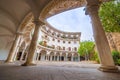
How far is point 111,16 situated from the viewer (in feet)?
24.9

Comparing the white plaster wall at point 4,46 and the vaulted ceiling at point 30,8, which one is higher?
the vaulted ceiling at point 30,8

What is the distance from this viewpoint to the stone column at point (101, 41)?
323 cm

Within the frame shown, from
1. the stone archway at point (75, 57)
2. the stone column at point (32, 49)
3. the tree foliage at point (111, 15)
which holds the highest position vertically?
the tree foliage at point (111, 15)

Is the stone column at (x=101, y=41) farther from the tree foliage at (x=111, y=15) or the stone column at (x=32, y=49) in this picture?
the tree foliage at (x=111, y=15)

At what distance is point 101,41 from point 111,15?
5.28m

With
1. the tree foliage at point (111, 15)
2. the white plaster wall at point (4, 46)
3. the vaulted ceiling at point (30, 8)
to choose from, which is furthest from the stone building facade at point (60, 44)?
the tree foliage at point (111, 15)

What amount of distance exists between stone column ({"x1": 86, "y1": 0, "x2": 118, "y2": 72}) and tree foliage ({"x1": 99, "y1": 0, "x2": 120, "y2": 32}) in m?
4.30

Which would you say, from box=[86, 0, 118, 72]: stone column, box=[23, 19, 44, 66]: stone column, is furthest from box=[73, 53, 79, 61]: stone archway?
box=[86, 0, 118, 72]: stone column

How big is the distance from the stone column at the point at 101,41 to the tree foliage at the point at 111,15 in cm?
430

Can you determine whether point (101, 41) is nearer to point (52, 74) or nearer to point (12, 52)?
point (52, 74)

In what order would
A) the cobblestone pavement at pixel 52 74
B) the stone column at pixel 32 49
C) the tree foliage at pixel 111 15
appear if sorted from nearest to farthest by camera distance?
the cobblestone pavement at pixel 52 74, the stone column at pixel 32 49, the tree foliage at pixel 111 15

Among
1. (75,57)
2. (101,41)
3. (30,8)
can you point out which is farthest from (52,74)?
(75,57)

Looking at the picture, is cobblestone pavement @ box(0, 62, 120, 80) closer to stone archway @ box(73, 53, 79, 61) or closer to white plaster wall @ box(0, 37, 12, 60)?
white plaster wall @ box(0, 37, 12, 60)

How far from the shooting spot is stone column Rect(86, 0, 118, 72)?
3.23m
